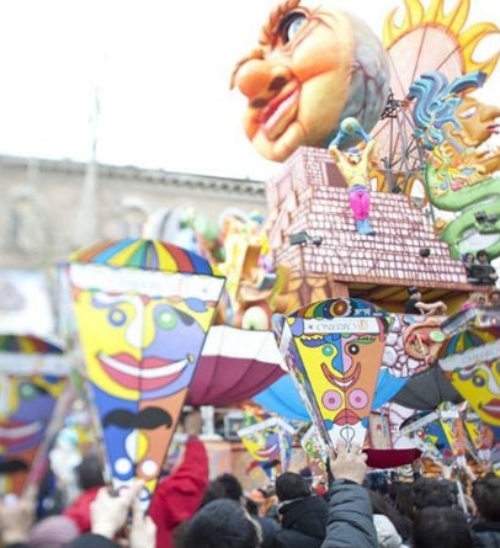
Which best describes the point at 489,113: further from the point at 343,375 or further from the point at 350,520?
the point at 350,520

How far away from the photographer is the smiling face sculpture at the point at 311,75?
9773mm

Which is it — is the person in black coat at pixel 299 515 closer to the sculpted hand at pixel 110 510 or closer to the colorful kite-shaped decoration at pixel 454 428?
the sculpted hand at pixel 110 510

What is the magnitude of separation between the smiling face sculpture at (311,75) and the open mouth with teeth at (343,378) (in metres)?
7.16

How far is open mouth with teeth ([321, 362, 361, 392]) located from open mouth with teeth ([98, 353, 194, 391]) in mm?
1349

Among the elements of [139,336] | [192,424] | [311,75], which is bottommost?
[192,424]

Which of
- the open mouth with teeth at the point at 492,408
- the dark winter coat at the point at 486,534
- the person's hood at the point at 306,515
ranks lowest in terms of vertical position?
the dark winter coat at the point at 486,534

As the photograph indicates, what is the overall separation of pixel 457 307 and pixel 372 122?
3.19 meters

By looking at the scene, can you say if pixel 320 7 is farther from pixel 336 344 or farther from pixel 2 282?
pixel 2 282

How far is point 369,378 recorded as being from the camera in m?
3.00

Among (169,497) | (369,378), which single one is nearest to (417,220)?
(369,378)

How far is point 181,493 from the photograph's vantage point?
248 cm

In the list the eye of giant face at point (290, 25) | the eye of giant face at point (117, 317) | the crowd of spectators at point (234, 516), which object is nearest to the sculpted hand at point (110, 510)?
the crowd of spectators at point (234, 516)

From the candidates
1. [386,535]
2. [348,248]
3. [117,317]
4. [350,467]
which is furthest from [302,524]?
[348,248]

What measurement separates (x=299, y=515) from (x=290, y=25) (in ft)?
29.8
